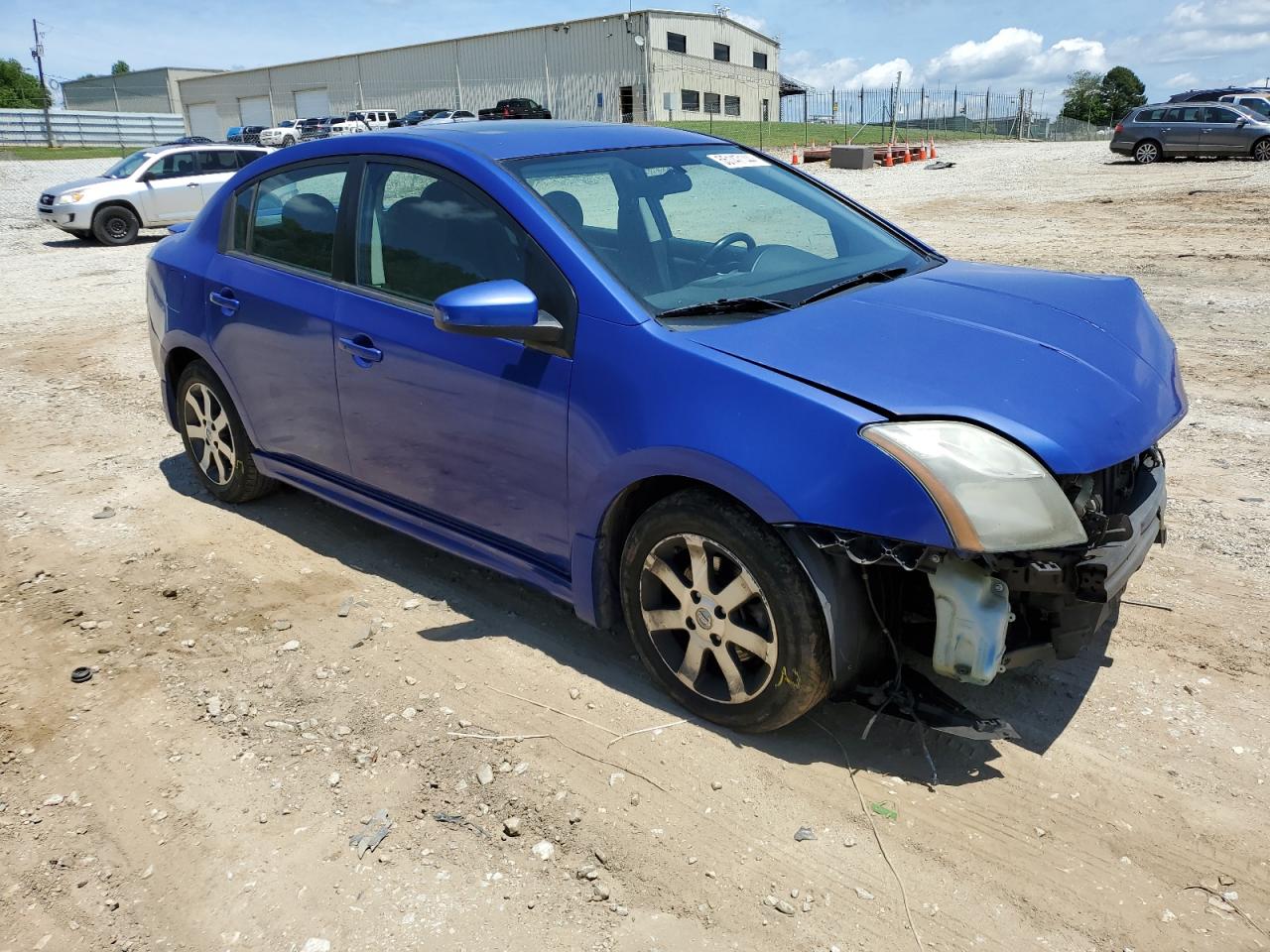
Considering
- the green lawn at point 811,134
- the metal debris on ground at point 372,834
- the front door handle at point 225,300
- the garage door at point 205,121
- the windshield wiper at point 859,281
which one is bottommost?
the metal debris on ground at point 372,834

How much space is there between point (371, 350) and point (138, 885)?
1941 millimetres

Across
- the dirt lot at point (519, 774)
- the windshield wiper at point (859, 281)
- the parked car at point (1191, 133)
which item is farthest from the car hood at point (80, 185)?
the parked car at point (1191, 133)

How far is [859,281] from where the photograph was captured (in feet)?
11.8

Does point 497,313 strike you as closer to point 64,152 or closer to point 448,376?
point 448,376

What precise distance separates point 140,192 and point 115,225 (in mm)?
712

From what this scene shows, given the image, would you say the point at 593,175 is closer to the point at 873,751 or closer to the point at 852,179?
the point at 873,751

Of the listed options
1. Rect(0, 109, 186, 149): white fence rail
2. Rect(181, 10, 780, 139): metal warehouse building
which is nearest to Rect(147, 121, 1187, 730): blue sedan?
Rect(0, 109, 186, 149): white fence rail

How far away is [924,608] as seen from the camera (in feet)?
9.45

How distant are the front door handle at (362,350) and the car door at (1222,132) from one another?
2665cm

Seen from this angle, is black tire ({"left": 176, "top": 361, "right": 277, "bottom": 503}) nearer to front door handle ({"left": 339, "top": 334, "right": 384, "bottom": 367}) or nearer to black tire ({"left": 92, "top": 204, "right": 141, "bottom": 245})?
front door handle ({"left": 339, "top": 334, "right": 384, "bottom": 367})

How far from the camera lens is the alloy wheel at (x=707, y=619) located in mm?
2951

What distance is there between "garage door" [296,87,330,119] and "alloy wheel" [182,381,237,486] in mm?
65716

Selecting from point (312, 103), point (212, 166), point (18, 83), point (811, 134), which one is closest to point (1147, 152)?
point (212, 166)

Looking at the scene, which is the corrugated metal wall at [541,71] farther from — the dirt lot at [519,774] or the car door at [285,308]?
the dirt lot at [519,774]
